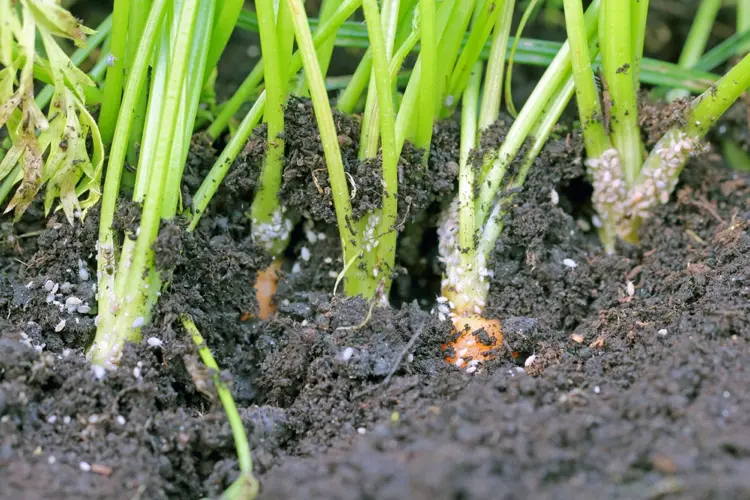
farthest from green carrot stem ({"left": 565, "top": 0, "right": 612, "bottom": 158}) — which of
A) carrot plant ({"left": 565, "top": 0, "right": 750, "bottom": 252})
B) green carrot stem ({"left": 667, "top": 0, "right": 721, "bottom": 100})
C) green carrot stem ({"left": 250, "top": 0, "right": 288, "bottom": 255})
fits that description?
green carrot stem ({"left": 250, "top": 0, "right": 288, "bottom": 255})

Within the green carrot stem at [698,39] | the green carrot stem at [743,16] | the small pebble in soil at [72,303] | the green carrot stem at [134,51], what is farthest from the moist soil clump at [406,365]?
the green carrot stem at [743,16]

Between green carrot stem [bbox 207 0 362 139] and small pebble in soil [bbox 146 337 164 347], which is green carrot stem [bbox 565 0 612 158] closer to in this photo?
green carrot stem [bbox 207 0 362 139]

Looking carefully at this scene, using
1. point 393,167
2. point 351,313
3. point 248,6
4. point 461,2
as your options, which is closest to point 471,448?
point 351,313

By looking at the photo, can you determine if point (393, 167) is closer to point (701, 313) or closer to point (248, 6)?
point (701, 313)

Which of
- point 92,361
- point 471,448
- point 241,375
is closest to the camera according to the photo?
point 471,448

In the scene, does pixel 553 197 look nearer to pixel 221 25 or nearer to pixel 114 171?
pixel 221 25

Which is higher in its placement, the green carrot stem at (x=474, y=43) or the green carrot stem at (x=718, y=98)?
the green carrot stem at (x=474, y=43)

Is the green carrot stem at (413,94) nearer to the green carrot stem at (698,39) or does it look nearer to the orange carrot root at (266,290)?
the orange carrot root at (266,290)

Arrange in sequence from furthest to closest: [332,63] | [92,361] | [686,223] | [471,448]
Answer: [332,63] < [686,223] < [92,361] < [471,448]
